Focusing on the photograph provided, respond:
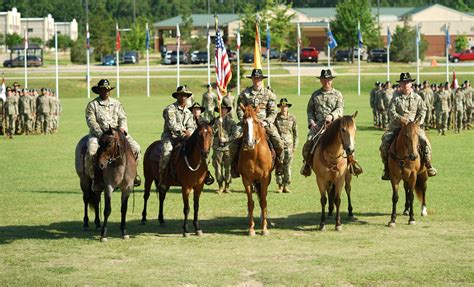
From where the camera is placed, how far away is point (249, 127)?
15016 mm

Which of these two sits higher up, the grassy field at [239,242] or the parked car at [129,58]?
the parked car at [129,58]

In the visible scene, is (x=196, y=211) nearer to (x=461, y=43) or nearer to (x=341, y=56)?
(x=341, y=56)

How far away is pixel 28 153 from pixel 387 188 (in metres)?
14.3

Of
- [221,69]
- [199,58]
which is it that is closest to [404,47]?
[199,58]

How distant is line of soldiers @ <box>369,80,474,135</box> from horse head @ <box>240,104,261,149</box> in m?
21.8

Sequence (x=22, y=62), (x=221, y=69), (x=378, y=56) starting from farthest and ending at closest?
(x=378, y=56) → (x=22, y=62) → (x=221, y=69)

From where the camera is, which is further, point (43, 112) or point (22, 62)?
point (22, 62)

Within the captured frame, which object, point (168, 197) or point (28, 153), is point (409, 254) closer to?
point (168, 197)

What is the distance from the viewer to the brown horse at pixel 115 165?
48.2 ft

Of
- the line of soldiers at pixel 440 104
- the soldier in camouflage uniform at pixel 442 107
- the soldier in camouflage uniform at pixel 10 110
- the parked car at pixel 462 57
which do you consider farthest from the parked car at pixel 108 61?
the soldier in camouflage uniform at pixel 442 107

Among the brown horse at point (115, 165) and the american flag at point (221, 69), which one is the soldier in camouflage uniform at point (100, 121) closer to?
the brown horse at point (115, 165)

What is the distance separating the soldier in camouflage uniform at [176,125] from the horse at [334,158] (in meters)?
2.41

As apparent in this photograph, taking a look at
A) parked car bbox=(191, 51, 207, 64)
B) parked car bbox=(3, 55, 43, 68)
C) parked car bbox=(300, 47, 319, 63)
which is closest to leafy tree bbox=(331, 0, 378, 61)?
parked car bbox=(300, 47, 319, 63)

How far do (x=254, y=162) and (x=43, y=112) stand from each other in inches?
968
